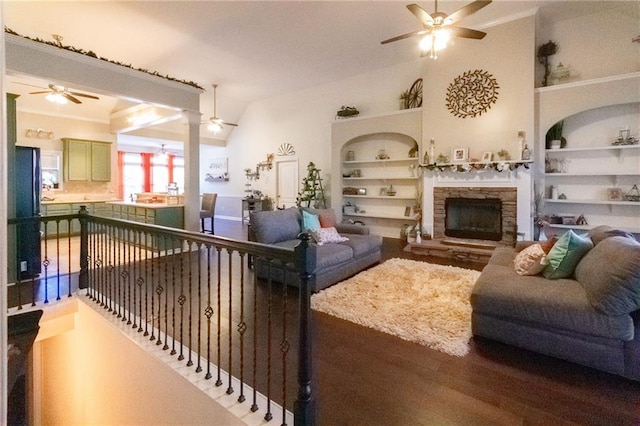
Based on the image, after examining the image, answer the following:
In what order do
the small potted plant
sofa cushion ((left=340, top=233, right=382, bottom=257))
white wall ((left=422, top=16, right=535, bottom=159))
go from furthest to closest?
the small potted plant, white wall ((left=422, top=16, right=535, bottom=159)), sofa cushion ((left=340, top=233, right=382, bottom=257))

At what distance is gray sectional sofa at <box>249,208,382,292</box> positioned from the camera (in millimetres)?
3590

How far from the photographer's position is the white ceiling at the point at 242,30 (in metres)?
4.33

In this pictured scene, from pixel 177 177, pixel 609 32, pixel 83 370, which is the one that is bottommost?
pixel 83 370

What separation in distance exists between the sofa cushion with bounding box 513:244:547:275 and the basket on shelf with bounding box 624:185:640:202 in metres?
2.97

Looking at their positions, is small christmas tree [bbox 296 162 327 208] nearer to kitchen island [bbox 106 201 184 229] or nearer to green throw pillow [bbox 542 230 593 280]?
kitchen island [bbox 106 201 184 229]

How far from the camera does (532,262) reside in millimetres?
2789

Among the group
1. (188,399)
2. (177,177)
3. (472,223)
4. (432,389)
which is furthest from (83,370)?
(177,177)

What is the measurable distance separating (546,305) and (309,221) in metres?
2.84

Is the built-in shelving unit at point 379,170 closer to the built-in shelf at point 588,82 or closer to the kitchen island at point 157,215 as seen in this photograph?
the built-in shelf at point 588,82

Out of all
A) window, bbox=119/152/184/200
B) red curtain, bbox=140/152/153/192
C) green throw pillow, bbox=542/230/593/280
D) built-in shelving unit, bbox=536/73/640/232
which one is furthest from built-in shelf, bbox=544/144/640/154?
red curtain, bbox=140/152/153/192

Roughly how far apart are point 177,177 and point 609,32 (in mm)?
13487

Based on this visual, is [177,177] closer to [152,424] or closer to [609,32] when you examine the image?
[152,424]

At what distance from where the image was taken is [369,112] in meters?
7.18

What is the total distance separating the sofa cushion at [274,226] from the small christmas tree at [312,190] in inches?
135
